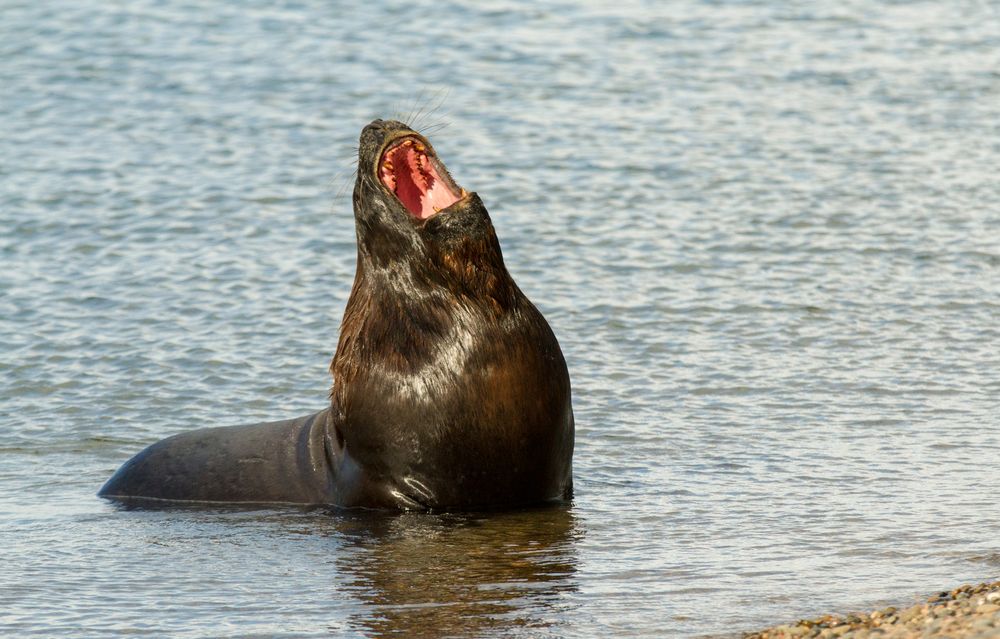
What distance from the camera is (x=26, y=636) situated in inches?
288

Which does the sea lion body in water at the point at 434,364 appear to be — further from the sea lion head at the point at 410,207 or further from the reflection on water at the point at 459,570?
the reflection on water at the point at 459,570

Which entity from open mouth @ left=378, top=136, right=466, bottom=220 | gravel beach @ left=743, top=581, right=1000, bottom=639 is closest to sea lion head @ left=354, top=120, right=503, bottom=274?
open mouth @ left=378, top=136, right=466, bottom=220

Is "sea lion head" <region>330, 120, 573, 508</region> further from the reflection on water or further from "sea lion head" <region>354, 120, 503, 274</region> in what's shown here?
the reflection on water

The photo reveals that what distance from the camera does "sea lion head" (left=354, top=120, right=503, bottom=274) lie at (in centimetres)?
871

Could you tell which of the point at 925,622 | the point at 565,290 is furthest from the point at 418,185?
the point at 565,290

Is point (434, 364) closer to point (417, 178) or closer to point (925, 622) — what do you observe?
point (417, 178)

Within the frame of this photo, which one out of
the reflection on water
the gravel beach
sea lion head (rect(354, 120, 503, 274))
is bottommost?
the reflection on water

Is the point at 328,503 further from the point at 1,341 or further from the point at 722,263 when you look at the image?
the point at 722,263

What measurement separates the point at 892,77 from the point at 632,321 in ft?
32.8

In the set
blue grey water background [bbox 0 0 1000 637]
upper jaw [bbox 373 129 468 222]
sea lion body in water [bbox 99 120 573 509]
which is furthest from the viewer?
upper jaw [bbox 373 129 468 222]

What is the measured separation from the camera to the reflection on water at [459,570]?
23.7ft

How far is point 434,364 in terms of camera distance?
8734 millimetres

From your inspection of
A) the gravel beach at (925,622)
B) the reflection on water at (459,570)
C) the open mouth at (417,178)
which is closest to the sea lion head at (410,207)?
the open mouth at (417,178)

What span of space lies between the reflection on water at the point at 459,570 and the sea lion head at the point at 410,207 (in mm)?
1335
